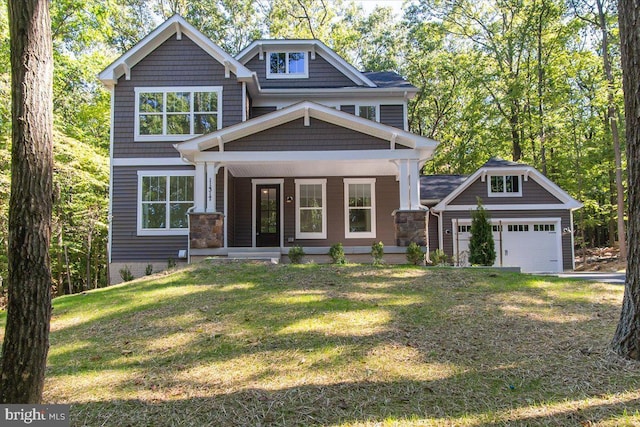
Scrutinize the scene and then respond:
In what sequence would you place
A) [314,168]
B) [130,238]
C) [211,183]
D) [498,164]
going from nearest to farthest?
[211,183] < [314,168] < [130,238] < [498,164]

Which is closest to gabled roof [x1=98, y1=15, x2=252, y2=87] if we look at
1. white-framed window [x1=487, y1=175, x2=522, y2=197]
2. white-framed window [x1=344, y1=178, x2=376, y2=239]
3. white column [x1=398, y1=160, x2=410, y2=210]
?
white-framed window [x1=344, y1=178, x2=376, y2=239]

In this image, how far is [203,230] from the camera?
32.7 feet

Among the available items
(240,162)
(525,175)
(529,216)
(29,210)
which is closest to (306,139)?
(240,162)

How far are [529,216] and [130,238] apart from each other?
1428 cm

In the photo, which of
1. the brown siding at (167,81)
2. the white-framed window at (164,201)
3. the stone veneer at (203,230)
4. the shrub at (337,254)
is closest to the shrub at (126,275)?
the white-framed window at (164,201)

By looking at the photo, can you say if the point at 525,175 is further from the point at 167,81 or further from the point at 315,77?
the point at 167,81

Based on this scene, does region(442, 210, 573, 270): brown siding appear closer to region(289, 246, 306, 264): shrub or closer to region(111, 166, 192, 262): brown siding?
region(289, 246, 306, 264): shrub

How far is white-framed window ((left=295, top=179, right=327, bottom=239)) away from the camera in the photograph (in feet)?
42.1

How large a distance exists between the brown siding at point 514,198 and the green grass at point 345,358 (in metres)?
9.70

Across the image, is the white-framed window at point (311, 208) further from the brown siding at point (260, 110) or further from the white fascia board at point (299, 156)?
the brown siding at point (260, 110)

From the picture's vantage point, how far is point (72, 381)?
3604 mm

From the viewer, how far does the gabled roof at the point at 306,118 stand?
9.91 metres

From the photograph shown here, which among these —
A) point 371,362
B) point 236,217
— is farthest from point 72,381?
point 236,217

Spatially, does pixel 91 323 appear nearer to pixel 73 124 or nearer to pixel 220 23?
pixel 73 124
